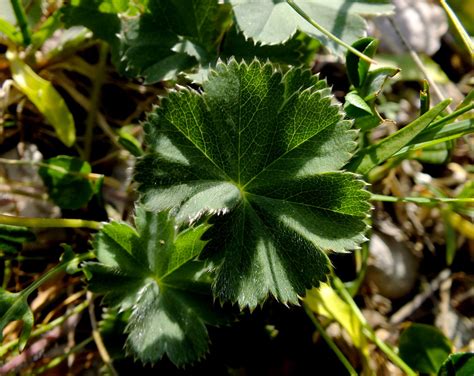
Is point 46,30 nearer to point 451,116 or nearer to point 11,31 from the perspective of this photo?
point 11,31

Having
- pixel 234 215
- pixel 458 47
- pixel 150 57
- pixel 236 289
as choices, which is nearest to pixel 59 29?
pixel 150 57

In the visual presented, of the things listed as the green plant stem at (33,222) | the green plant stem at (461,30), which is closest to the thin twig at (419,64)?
the green plant stem at (461,30)

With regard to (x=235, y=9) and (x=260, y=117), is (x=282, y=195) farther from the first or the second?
(x=235, y=9)

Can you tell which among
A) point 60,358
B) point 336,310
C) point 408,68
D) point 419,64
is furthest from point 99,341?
point 408,68

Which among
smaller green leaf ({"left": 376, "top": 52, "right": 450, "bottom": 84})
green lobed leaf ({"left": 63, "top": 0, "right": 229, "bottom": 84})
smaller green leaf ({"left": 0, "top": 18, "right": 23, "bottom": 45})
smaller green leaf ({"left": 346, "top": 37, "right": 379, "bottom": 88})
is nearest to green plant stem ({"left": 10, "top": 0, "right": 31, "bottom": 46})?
smaller green leaf ({"left": 0, "top": 18, "right": 23, "bottom": 45})

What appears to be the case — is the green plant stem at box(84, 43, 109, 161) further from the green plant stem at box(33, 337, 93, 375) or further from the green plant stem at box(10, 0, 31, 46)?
the green plant stem at box(33, 337, 93, 375)

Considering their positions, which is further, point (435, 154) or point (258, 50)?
point (435, 154)

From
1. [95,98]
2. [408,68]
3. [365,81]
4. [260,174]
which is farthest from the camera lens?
[408,68]
